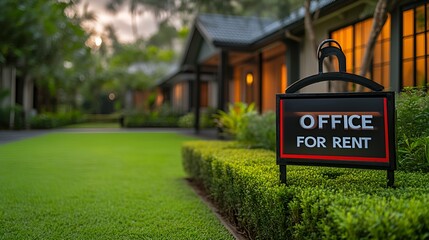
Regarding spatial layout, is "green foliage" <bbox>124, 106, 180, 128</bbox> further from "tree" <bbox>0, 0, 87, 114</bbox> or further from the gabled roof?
the gabled roof

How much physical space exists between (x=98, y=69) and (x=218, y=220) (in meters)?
31.0

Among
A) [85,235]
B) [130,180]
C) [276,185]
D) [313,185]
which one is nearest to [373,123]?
[313,185]

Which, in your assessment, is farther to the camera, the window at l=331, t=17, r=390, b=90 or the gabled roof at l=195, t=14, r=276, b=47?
A: the gabled roof at l=195, t=14, r=276, b=47

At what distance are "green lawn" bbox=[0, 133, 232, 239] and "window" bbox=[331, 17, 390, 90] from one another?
4.32 m

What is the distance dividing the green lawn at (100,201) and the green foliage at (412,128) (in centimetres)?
189

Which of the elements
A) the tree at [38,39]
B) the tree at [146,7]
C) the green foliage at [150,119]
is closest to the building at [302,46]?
the tree at [38,39]

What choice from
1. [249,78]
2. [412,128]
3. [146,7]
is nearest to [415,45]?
[412,128]

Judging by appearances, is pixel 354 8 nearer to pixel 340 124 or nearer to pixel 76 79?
pixel 340 124

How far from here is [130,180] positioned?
6680mm

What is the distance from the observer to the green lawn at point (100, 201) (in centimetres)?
387

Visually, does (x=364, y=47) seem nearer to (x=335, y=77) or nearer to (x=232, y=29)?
(x=335, y=77)

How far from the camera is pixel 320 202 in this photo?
236cm

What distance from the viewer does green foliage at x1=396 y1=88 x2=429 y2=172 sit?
3.61 m

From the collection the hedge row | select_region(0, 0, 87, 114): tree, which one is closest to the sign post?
the hedge row
